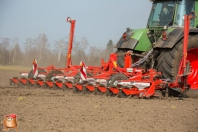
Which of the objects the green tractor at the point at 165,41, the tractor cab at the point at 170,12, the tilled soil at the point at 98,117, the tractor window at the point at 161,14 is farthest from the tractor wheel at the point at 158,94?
the tractor window at the point at 161,14

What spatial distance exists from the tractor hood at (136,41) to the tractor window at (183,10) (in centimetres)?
107

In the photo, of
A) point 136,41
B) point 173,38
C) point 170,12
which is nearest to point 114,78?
point 173,38

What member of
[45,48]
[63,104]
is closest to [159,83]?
[63,104]

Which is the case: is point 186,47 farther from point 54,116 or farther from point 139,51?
point 54,116

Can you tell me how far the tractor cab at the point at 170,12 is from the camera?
9094 millimetres

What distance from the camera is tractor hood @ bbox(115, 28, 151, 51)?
975 cm

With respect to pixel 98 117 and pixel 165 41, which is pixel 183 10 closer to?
pixel 165 41

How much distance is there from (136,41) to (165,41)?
134cm

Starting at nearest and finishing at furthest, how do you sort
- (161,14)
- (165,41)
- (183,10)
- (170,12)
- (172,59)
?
(172,59), (165,41), (183,10), (170,12), (161,14)

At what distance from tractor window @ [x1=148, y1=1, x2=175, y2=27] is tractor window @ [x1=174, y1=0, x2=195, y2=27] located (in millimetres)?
194

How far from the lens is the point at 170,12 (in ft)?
30.6

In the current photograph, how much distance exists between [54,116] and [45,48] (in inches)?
2000

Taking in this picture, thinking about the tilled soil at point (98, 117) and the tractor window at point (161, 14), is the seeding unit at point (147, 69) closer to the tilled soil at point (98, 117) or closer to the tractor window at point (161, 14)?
the tractor window at point (161, 14)

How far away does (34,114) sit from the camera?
5.00 meters
